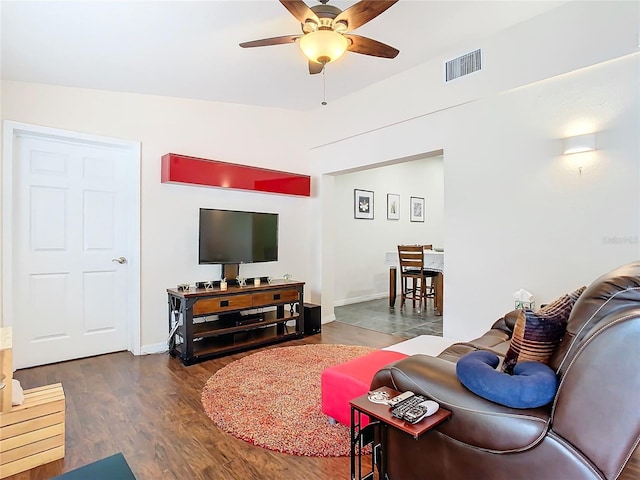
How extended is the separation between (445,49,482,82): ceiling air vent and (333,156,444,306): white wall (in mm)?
2517

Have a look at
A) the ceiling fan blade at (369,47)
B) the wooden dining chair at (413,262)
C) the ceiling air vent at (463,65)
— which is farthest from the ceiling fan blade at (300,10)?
the wooden dining chair at (413,262)

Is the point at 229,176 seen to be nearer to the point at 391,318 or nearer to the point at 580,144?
the point at 391,318

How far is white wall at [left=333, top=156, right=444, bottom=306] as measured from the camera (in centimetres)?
623

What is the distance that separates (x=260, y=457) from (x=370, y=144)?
3436 mm

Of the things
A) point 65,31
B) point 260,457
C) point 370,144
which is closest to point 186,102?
point 65,31

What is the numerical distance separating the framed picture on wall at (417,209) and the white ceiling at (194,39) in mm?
4062

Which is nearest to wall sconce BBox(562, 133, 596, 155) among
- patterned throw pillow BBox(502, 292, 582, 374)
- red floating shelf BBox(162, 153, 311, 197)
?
patterned throw pillow BBox(502, 292, 582, 374)

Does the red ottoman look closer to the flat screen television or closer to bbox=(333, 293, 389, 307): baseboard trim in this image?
the flat screen television

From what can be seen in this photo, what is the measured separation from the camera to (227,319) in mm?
3830

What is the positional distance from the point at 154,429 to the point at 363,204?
508cm

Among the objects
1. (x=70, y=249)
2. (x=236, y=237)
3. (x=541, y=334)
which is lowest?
(x=541, y=334)

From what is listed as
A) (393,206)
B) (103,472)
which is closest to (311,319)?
(103,472)

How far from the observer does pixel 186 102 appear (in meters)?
3.85

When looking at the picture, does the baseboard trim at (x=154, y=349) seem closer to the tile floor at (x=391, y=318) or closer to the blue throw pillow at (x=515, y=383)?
the tile floor at (x=391, y=318)
